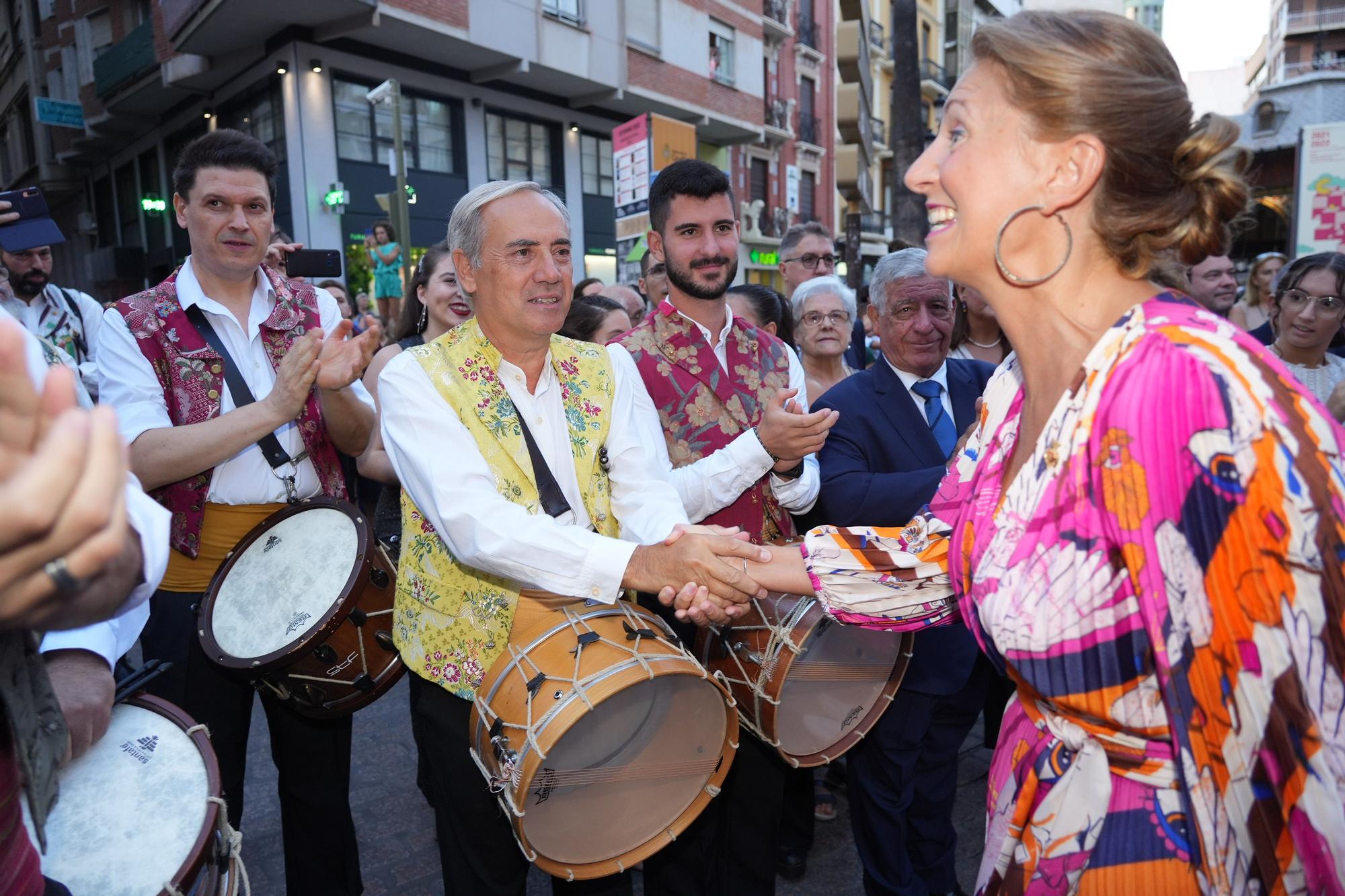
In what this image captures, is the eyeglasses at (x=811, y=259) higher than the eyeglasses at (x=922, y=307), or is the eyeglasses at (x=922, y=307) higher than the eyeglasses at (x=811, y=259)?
the eyeglasses at (x=811, y=259)

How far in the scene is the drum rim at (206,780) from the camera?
5.01 ft

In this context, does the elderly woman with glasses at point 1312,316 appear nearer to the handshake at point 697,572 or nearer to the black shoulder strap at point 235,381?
the handshake at point 697,572

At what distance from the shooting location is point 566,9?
64.8ft

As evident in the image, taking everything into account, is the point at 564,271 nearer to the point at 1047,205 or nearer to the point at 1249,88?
the point at 1047,205

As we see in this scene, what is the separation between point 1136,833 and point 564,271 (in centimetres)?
211

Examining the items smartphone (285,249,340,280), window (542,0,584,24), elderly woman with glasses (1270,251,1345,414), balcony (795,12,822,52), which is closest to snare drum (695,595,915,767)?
smartphone (285,249,340,280)

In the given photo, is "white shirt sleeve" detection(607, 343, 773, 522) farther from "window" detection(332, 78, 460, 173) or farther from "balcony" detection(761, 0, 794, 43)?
"balcony" detection(761, 0, 794, 43)

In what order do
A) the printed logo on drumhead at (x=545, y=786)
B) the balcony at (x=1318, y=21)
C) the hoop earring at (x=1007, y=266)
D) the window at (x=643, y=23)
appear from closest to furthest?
the hoop earring at (x=1007, y=266) → the printed logo on drumhead at (x=545, y=786) → the window at (x=643, y=23) → the balcony at (x=1318, y=21)

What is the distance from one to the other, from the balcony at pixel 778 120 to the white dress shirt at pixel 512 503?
27746 millimetres

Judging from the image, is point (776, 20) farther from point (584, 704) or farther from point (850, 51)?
point (584, 704)

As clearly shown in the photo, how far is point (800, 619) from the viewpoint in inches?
99.3

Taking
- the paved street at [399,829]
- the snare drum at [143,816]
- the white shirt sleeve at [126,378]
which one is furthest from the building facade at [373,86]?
the snare drum at [143,816]

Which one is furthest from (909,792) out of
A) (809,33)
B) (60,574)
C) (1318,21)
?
(1318,21)

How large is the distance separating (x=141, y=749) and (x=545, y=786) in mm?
904
